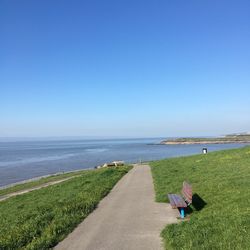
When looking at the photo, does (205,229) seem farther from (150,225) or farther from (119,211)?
(119,211)

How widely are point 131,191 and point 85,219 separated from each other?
5.62 metres

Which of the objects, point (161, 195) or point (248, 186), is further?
point (161, 195)

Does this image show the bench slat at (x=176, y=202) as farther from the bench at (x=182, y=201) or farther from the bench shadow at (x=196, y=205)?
the bench shadow at (x=196, y=205)

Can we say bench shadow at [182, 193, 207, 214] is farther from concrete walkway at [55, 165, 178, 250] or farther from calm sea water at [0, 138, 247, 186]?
calm sea water at [0, 138, 247, 186]

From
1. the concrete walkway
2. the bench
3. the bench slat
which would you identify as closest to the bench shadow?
the bench

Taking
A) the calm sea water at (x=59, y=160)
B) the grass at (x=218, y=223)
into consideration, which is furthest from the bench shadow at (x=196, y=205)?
the calm sea water at (x=59, y=160)

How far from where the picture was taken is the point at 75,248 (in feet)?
27.2

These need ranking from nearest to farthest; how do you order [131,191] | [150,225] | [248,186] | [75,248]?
1. [75,248]
2. [150,225]
3. [248,186]
4. [131,191]

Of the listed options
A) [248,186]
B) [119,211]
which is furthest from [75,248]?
[248,186]

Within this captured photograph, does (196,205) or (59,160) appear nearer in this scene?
(196,205)

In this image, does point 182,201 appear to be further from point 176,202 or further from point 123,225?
point 123,225

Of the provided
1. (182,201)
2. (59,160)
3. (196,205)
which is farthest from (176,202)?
(59,160)

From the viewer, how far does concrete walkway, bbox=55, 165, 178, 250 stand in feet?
27.6

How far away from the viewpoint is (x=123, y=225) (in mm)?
10070
